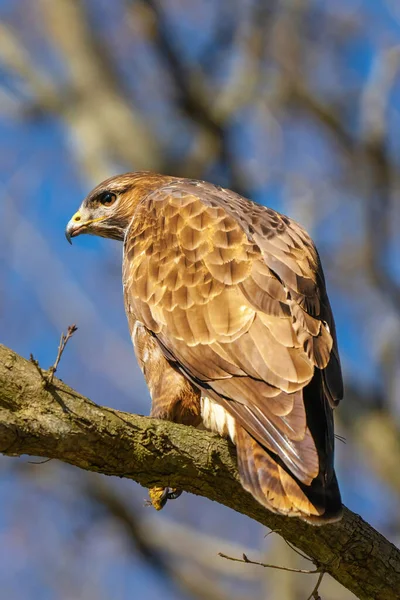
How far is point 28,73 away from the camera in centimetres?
1173

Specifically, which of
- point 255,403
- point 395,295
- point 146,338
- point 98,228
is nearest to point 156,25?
point 395,295

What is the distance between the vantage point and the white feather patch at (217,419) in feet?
13.6

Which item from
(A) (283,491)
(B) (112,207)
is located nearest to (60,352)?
(A) (283,491)

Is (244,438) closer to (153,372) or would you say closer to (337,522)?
(337,522)

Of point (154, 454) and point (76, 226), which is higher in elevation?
point (76, 226)

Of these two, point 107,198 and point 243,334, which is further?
point 107,198

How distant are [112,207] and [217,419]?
2.38 m

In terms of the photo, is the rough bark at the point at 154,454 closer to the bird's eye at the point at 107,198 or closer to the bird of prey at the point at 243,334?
the bird of prey at the point at 243,334

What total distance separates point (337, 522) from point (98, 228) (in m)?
3.07

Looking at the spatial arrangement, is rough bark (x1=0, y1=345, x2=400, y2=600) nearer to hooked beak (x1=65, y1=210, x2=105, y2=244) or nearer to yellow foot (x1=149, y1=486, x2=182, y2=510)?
yellow foot (x1=149, y1=486, x2=182, y2=510)

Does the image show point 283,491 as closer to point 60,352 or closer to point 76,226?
point 60,352

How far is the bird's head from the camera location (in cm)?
625

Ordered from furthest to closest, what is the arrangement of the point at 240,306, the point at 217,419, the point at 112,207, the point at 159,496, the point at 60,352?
the point at 112,207
the point at 159,496
the point at 240,306
the point at 217,419
the point at 60,352

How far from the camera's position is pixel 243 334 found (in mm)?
4344
